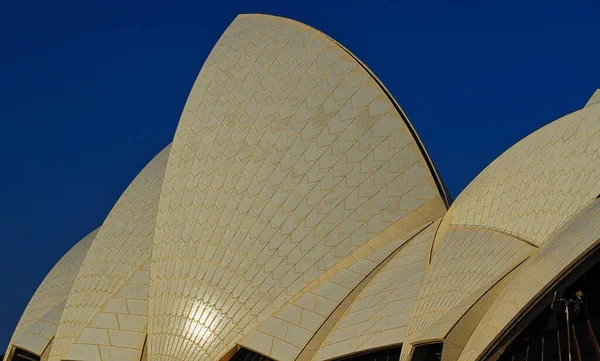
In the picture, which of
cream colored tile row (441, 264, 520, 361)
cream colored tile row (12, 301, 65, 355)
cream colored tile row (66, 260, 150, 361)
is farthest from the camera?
cream colored tile row (12, 301, 65, 355)

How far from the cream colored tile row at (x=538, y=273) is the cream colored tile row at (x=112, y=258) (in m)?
11.7

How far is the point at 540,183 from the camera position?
76.8 feet

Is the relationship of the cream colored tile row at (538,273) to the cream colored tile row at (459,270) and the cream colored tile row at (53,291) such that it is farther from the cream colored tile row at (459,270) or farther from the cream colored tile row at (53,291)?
the cream colored tile row at (53,291)

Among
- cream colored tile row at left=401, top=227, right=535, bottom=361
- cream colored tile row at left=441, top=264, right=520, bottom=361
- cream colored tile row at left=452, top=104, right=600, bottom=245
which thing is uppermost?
cream colored tile row at left=452, top=104, right=600, bottom=245

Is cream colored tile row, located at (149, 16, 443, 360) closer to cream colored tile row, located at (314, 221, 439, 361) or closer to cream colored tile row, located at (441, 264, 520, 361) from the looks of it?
cream colored tile row, located at (314, 221, 439, 361)

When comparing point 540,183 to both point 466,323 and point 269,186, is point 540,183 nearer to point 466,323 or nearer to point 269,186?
point 466,323

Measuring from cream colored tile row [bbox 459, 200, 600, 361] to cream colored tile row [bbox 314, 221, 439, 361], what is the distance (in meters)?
2.50

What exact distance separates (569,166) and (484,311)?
4.28m

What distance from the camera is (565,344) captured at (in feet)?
57.3

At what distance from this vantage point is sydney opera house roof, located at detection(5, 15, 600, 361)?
21.9 m

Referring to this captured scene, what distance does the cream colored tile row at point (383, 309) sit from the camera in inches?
877

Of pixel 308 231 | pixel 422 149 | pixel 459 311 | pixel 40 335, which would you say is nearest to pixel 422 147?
pixel 422 149

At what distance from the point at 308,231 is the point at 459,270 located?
524 cm

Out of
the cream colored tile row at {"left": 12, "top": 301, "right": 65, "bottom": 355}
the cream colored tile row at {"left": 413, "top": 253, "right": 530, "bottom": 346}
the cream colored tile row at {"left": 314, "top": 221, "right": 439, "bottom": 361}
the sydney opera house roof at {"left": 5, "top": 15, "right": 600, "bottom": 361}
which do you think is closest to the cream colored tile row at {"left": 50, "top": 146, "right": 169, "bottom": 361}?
the sydney opera house roof at {"left": 5, "top": 15, "right": 600, "bottom": 361}
